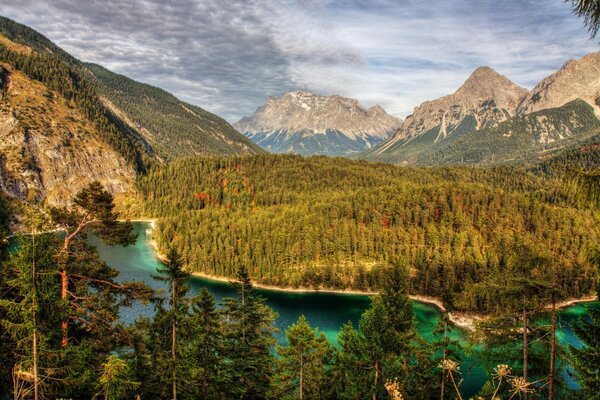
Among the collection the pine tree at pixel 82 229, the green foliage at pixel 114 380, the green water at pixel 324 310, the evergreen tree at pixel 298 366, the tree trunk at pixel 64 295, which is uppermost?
the pine tree at pixel 82 229

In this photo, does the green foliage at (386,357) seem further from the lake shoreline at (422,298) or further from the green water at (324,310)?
the lake shoreline at (422,298)

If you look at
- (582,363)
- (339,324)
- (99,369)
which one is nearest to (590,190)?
(582,363)

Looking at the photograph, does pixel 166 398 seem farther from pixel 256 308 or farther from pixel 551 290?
pixel 551 290

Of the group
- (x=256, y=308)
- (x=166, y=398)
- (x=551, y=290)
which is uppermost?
(x=551, y=290)

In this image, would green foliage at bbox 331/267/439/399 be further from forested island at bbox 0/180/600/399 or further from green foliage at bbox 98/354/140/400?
green foliage at bbox 98/354/140/400

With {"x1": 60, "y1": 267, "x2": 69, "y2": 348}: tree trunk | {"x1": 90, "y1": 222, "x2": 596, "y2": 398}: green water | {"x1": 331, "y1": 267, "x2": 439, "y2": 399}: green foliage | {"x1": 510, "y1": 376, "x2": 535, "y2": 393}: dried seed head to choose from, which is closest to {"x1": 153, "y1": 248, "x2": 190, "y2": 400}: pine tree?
{"x1": 60, "y1": 267, "x2": 69, "y2": 348}: tree trunk

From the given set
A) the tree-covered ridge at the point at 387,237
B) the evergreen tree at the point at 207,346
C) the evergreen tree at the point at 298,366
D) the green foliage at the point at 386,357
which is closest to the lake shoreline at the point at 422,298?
the tree-covered ridge at the point at 387,237

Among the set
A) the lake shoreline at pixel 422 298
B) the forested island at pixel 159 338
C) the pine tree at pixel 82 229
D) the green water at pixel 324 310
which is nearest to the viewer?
the forested island at pixel 159 338

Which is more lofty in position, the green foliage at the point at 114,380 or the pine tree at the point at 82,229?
the pine tree at the point at 82,229
